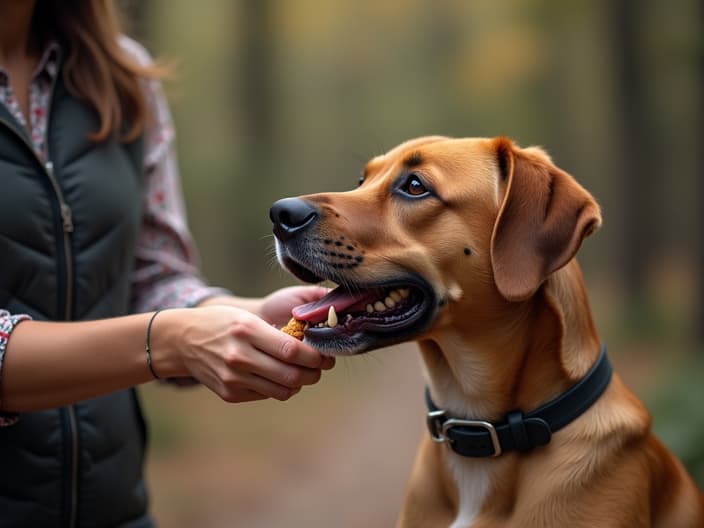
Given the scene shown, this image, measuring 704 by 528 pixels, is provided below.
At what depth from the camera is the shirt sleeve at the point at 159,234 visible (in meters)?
3.73

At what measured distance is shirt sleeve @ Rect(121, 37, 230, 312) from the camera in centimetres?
373

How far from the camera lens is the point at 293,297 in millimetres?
3250

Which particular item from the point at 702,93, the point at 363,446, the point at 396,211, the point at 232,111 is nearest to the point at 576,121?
the point at 232,111

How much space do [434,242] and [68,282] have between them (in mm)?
1382

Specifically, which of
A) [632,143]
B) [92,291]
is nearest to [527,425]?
[92,291]

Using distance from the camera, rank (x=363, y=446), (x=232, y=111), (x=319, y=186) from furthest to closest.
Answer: (x=319, y=186)
(x=232, y=111)
(x=363, y=446)

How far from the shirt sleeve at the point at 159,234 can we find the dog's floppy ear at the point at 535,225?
138 cm

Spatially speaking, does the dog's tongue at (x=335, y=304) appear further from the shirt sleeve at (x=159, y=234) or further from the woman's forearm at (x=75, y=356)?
the shirt sleeve at (x=159, y=234)

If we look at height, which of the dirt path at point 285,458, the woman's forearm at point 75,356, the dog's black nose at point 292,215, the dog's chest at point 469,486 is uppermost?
the dog's black nose at point 292,215

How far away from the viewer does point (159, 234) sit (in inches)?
149

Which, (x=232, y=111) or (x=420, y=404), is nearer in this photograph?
(x=420, y=404)

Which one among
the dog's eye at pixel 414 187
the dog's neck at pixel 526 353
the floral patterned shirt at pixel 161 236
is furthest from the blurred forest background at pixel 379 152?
the dog's neck at pixel 526 353

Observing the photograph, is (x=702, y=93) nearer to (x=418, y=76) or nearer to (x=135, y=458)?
(x=135, y=458)

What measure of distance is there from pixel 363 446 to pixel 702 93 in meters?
5.93
